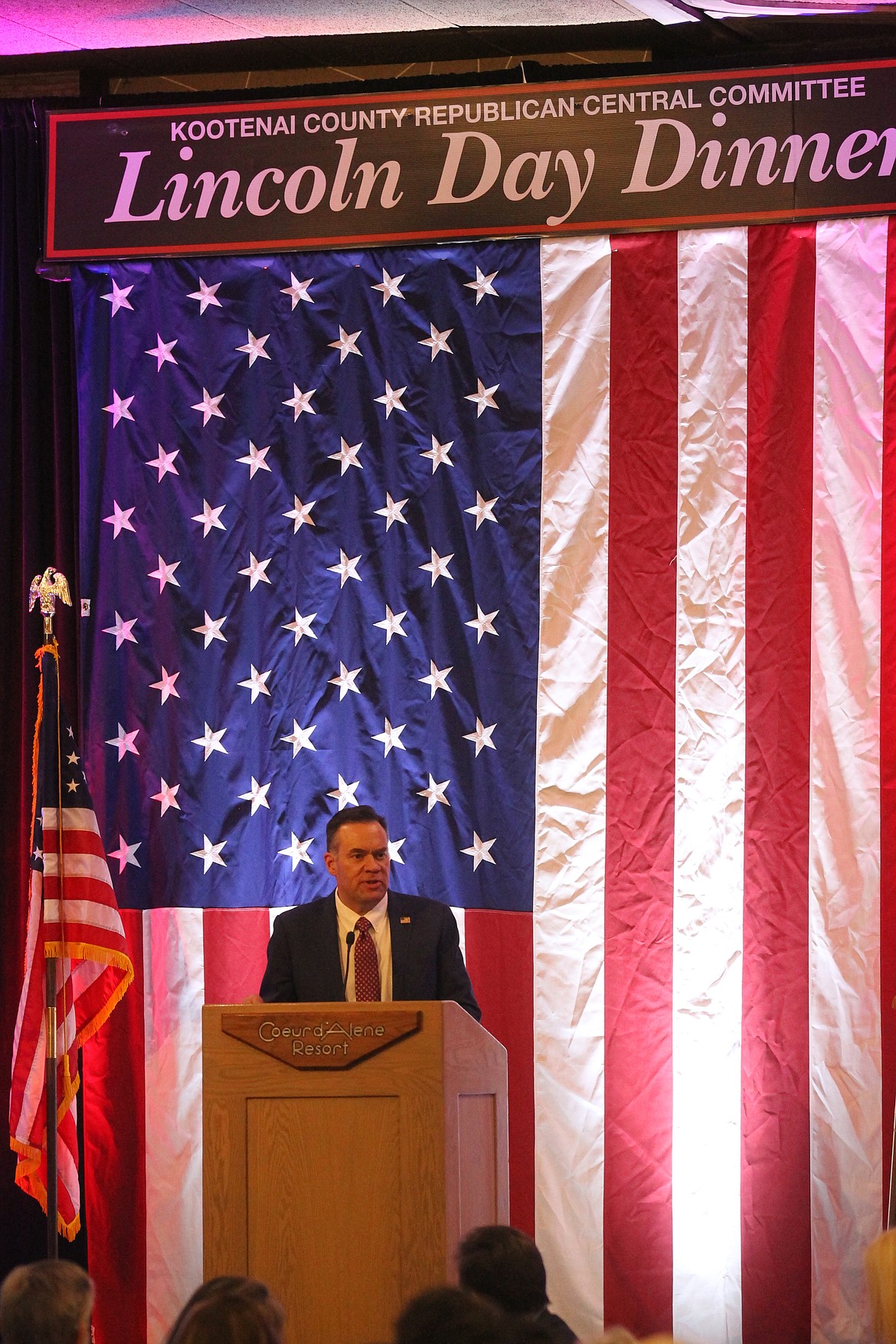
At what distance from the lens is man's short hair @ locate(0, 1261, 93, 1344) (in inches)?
97.8

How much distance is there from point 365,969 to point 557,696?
1715 millimetres

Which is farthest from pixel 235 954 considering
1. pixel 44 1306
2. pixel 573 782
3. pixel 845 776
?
pixel 44 1306

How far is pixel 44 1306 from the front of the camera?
2.51 metres

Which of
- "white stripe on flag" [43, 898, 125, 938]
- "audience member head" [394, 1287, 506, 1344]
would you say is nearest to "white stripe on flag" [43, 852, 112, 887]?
"white stripe on flag" [43, 898, 125, 938]

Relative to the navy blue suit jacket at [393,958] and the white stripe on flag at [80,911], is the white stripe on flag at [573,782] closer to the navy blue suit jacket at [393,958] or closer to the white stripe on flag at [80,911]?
the navy blue suit jacket at [393,958]

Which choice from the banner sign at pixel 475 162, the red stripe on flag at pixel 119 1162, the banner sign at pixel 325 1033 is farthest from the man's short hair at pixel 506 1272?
the banner sign at pixel 475 162

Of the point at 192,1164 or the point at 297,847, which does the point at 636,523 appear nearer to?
the point at 297,847

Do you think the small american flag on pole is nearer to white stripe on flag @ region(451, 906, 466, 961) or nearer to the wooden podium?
white stripe on flag @ region(451, 906, 466, 961)

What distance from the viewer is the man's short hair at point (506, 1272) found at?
107 inches

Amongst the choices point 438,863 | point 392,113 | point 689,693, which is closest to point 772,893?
point 689,693

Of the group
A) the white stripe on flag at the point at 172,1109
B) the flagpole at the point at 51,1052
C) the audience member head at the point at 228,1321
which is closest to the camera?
the audience member head at the point at 228,1321

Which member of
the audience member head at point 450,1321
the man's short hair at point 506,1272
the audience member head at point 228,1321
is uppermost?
the audience member head at point 450,1321

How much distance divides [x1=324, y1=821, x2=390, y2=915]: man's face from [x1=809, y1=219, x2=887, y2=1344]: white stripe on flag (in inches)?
71.9

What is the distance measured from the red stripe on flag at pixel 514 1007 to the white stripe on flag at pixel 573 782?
0.10ft
